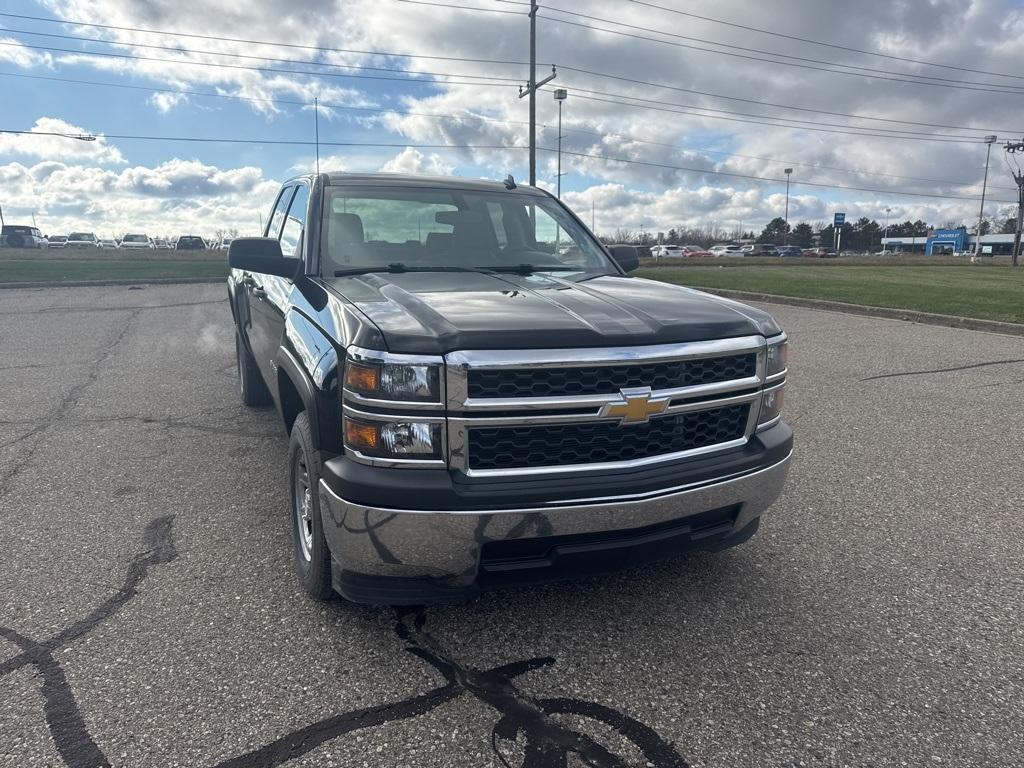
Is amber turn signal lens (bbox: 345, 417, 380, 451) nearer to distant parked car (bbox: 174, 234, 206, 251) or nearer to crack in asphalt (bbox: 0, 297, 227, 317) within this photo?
crack in asphalt (bbox: 0, 297, 227, 317)

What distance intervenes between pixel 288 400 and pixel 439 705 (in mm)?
1661

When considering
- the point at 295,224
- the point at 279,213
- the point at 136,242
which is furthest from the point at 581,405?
the point at 136,242

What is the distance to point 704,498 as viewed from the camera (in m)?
2.56

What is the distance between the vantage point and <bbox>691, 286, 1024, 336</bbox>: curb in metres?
10.6

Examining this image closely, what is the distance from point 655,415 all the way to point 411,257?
1.72 metres

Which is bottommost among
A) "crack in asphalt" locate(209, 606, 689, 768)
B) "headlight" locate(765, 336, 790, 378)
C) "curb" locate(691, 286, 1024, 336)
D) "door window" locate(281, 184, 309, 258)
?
"crack in asphalt" locate(209, 606, 689, 768)

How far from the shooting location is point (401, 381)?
2244 mm

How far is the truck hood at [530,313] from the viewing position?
2.32 m

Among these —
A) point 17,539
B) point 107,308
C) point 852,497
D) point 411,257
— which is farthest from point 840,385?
point 107,308

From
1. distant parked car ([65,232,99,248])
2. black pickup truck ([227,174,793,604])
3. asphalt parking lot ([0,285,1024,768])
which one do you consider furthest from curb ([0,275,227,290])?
distant parked car ([65,232,99,248])

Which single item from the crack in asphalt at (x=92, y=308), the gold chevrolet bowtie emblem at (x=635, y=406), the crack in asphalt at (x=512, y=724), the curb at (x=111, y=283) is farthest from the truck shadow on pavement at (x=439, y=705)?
the curb at (x=111, y=283)

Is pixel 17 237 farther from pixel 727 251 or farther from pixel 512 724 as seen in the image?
pixel 727 251

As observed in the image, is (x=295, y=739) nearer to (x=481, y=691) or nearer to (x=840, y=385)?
(x=481, y=691)

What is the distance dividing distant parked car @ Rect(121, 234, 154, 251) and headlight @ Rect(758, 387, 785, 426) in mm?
63581
